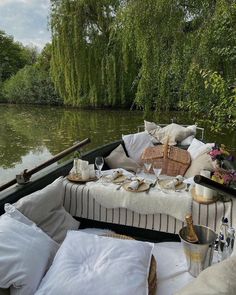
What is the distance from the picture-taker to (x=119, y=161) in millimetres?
3211

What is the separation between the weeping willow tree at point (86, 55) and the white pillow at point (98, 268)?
25.9ft

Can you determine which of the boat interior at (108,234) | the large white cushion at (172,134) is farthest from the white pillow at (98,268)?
the large white cushion at (172,134)

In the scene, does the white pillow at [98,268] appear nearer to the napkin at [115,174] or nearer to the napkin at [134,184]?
the napkin at [134,184]

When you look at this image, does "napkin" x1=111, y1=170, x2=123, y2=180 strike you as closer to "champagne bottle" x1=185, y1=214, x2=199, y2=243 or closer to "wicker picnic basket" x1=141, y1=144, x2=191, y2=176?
"champagne bottle" x1=185, y1=214, x2=199, y2=243

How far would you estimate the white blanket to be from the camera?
6.23ft

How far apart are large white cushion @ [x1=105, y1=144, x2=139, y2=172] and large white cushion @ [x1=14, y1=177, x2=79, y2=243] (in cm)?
124

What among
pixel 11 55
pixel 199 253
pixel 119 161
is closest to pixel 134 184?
pixel 199 253

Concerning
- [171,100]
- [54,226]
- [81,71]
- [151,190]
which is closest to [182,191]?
[151,190]

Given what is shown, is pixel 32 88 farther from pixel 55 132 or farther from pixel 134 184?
pixel 134 184

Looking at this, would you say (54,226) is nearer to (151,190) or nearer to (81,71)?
(151,190)

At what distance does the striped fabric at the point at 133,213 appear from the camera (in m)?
1.84

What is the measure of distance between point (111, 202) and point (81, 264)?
2.27ft

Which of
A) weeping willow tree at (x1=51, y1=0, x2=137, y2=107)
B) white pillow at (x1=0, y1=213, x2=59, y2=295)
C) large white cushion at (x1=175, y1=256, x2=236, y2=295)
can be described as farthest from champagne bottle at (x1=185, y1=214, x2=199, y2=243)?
weeping willow tree at (x1=51, y1=0, x2=137, y2=107)

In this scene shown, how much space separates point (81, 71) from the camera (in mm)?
9219
